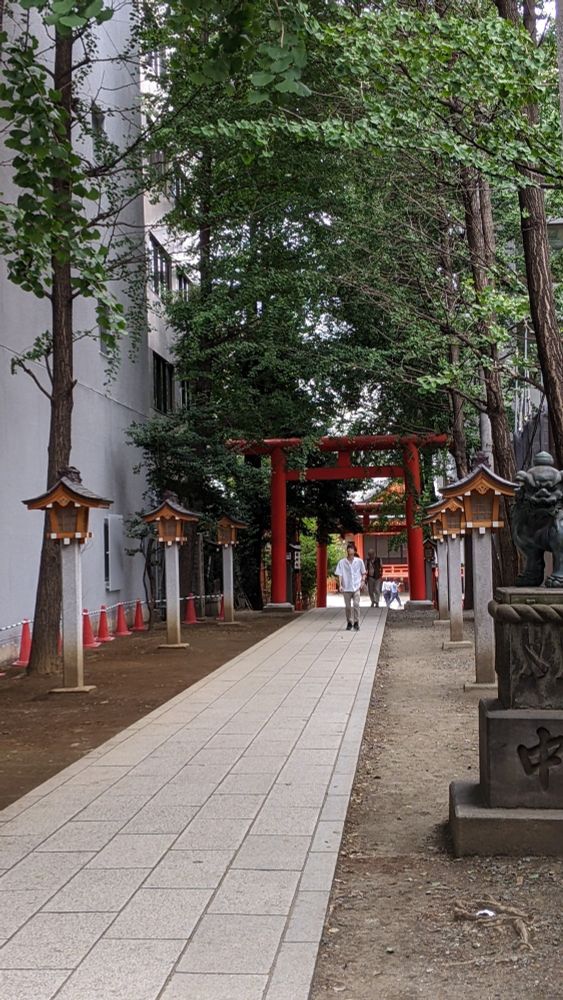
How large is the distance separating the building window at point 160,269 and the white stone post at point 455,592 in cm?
1307

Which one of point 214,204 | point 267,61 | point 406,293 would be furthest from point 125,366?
point 267,61

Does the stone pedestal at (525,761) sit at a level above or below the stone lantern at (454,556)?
below

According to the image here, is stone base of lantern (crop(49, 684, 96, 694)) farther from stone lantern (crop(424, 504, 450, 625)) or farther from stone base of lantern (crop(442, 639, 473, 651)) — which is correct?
stone lantern (crop(424, 504, 450, 625))

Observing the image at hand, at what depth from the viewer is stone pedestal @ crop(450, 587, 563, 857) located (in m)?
5.61

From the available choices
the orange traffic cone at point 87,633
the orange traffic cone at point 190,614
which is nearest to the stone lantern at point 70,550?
the orange traffic cone at point 87,633

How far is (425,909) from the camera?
4.98 meters

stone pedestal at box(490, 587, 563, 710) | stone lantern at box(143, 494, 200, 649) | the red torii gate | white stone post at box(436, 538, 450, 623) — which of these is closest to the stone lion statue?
stone pedestal at box(490, 587, 563, 710)

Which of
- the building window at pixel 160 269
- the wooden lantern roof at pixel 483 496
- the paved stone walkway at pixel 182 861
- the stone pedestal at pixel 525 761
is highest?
the building window at pixel 160 269

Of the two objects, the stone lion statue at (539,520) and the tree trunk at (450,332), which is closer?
the stone lion statue at (539,520)

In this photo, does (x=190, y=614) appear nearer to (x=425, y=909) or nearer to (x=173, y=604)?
(x=173, y=604)

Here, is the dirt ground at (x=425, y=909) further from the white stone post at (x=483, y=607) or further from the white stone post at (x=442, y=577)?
the white stone post at (x=442, y=577)

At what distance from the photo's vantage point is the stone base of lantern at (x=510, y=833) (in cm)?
557

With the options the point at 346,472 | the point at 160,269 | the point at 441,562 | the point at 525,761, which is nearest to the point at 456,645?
the point at 441,562

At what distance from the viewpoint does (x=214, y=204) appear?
23.9 m
